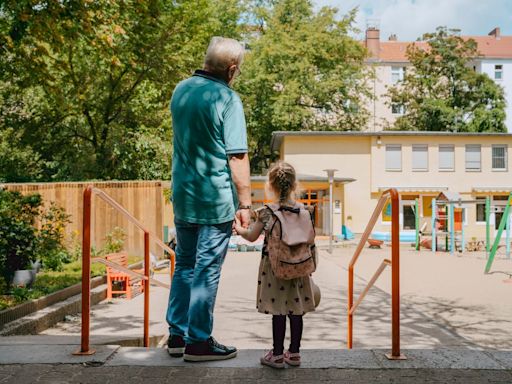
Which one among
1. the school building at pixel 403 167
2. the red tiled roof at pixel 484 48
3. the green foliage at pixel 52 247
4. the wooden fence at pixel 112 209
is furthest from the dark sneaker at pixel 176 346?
the red tiled roof at pixel 484 48

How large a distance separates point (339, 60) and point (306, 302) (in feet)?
138

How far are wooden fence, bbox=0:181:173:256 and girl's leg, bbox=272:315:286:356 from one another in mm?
13803

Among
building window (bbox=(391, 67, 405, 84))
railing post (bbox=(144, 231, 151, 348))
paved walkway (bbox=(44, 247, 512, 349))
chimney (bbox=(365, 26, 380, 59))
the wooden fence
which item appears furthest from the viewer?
building window (bbox=(391, 67, 405, 84))

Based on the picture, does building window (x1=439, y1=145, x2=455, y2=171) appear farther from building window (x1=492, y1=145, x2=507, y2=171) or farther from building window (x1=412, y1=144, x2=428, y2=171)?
building window (x1=492, y1=145, x2=507, y2=171)

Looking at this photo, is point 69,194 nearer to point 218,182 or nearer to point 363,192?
point 218,182

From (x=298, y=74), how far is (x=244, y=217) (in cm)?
3880

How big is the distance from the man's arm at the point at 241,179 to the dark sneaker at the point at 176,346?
0.83 metres

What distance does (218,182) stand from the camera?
3730 millimetres

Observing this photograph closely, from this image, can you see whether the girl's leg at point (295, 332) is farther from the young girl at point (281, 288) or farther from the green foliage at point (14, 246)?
the green foliage at point (14, 246)

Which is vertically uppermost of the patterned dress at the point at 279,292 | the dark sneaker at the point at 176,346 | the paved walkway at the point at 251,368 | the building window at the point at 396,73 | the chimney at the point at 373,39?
the chimney at the point at 373,39

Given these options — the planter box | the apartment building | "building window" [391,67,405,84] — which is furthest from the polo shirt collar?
"building window" [391,67,405,84]

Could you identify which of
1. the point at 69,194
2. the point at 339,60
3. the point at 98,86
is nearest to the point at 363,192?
the point at 339,60

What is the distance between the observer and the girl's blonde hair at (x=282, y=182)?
3.93m

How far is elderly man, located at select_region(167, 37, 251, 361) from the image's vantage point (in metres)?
3.70
